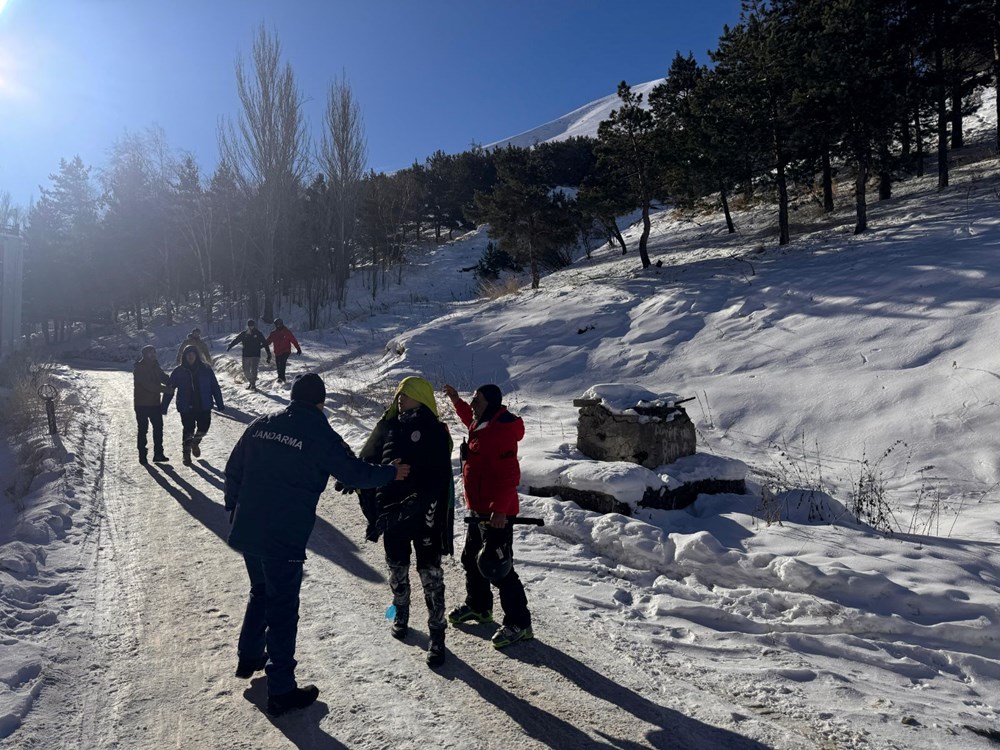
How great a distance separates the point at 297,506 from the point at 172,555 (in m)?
3.12

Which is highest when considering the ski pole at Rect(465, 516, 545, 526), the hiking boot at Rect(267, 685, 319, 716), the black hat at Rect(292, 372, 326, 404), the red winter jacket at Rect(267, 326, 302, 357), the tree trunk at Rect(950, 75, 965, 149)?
the tree trunk at Rect(950, 75, 965, 149)

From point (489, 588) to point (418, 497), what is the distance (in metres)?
1.13

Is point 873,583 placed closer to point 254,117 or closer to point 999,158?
point 999,158

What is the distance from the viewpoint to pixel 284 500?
142 inches

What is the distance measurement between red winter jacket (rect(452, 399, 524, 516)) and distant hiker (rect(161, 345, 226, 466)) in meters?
6.70

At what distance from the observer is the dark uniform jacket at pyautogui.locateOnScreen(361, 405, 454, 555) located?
13.3 ft

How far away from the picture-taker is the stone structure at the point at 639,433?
26.4 feet

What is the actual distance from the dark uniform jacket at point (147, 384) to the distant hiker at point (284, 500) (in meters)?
A: 6.83

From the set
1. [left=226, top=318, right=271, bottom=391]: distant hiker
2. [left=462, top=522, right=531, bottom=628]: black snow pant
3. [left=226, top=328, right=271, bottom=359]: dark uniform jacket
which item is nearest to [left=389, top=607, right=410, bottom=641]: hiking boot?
[left=462, top=522, right=531, bottom=628]: black snow pant

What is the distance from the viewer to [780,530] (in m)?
6.33

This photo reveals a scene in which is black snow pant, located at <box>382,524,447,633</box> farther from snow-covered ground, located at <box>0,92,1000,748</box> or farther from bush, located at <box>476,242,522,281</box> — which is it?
bush, located at <box>476,242,522,281</box>

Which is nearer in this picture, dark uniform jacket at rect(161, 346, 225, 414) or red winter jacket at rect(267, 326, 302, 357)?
dark uniform jacket at rect(161, 346, 225, 414)

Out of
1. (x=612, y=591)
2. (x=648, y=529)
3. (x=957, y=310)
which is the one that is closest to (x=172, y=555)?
(x=612, y=591)

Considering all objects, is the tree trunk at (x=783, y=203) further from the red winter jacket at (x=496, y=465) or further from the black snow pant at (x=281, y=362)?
the red winter jacket at (x=496, y=465)
